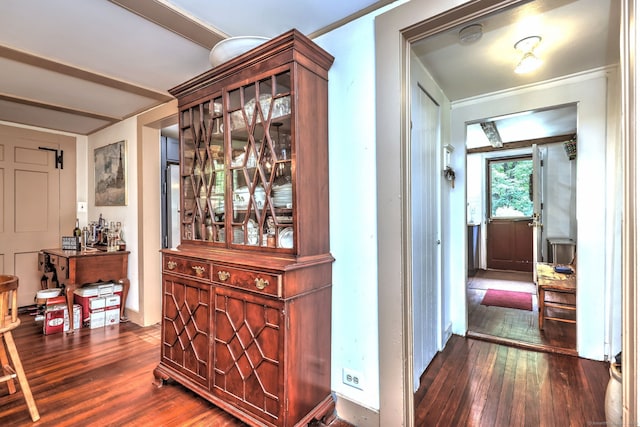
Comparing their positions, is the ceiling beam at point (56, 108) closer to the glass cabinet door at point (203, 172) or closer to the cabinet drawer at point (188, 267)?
the glass cabinet door at point (203, 172)

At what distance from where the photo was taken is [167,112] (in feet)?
9.95

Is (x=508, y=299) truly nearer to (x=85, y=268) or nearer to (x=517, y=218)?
(x=517, y=218)

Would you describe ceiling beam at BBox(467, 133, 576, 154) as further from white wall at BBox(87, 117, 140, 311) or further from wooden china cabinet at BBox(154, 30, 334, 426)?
white wall at BBox(87, 117, 140, 311)

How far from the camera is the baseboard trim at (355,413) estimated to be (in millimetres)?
1674

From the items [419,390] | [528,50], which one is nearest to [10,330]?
[419,390]

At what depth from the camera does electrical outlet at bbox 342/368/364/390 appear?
1.73 metres

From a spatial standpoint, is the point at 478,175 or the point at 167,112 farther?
the point at 478,175

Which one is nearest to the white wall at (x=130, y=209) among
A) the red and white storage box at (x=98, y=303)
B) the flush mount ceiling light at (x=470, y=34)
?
the red and white storage box at (x=98, y=303)

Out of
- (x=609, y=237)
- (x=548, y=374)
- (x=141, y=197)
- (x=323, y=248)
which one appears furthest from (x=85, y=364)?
(x=609, y=237)

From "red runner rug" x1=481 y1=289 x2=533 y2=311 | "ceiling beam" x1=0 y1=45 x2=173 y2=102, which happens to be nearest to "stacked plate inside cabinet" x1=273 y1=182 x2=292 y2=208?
"ceiling beam" x1=0 y1=45 x2=173 y2=102

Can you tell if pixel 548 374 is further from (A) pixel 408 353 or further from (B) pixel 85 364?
(B) pixel 85 364

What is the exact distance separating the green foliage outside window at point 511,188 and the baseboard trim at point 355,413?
5752mm

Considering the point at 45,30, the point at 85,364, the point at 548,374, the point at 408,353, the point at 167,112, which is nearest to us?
the point at 408,353

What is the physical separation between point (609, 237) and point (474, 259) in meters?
3.96
